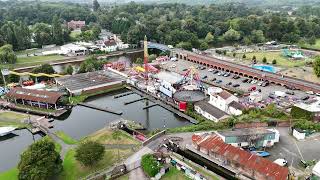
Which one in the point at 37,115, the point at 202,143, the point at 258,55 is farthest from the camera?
the point at 258,55

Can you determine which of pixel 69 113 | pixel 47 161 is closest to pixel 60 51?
pixel 69 113

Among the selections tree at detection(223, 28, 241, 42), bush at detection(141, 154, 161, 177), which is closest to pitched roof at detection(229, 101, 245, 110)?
bush at detection(141, 154, 161, 177)

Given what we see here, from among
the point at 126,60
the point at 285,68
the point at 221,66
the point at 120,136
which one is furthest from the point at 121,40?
the point at 120,136

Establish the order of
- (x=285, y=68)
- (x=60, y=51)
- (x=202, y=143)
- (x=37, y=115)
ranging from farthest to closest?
(x=60, y=51) → (x=285, y=68) → (x=37, y=115) → (x=202, y=143)

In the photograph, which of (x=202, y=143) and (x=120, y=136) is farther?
(x=120, y=136)

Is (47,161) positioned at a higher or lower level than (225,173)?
higher

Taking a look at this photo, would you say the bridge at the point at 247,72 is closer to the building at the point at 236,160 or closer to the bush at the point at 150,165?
the building at the point at 236,160

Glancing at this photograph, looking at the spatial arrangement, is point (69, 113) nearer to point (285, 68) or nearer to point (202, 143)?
point (202, 143)

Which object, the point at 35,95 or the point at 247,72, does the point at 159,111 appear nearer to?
the point at 35,95
